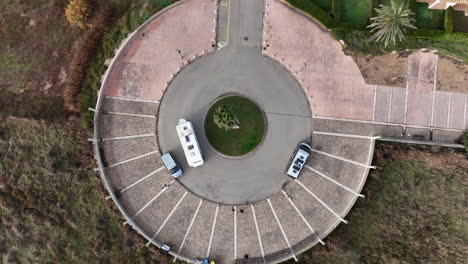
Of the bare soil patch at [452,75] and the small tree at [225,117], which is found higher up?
the bare soil patch at [452,75]

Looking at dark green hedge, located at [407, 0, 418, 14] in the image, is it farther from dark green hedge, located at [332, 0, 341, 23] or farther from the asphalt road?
the asphalt road

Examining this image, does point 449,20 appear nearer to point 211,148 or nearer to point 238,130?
point 238,130

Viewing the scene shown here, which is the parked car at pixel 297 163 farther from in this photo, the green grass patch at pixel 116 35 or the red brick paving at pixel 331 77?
the green grass patch at pixel 116 35

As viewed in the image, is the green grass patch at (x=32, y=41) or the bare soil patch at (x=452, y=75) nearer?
the bare soil patch at (x=452, y=75)

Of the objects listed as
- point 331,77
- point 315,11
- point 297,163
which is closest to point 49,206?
point 297,163

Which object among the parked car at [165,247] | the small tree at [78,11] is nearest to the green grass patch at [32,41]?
the small tree at [78,11]

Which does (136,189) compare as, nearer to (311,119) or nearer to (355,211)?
(311,119)
